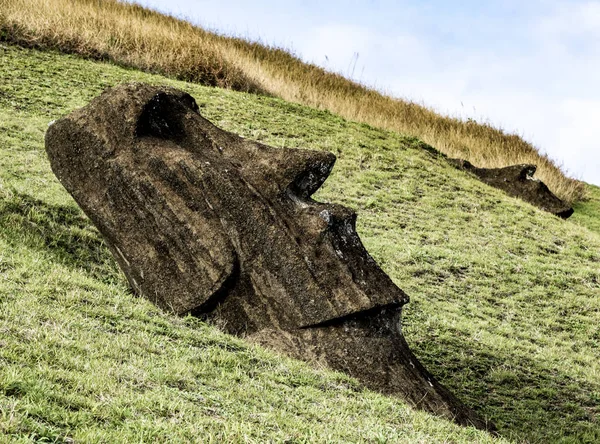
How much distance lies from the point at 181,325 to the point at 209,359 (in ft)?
4.52

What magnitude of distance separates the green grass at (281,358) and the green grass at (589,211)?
569 centimetres

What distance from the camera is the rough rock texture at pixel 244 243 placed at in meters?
7.85

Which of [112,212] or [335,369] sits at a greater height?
[112,212]

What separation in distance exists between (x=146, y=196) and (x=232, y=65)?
17150 millimetres

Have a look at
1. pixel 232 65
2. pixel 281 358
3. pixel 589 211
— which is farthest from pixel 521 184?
pixel 281 358

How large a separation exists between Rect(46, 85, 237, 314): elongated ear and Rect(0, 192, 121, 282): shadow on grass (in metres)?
1.02

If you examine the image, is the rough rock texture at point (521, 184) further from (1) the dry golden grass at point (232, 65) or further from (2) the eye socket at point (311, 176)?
(2) the eye socket at point (311, 176)

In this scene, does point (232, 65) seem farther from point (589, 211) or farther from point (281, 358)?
point (281, 358)

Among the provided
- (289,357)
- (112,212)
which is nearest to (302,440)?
(289,357)

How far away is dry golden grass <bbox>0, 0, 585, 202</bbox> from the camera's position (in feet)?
75.5

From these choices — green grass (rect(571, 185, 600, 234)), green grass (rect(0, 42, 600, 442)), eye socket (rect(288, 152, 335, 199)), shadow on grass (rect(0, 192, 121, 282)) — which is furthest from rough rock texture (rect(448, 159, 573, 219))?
shadow on grass (rect(0, 192, 121, 282))

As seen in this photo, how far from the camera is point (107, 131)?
9000 millimetres

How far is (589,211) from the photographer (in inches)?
1071

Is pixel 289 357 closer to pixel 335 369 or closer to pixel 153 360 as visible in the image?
pixel 335 369
